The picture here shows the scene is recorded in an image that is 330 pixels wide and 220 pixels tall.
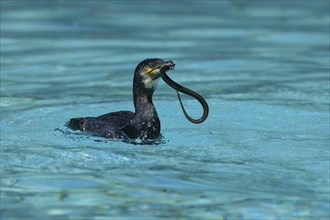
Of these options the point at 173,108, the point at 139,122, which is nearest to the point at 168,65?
the point at 139,122

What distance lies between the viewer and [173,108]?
1199 centimetres

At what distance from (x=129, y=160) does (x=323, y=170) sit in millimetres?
1724

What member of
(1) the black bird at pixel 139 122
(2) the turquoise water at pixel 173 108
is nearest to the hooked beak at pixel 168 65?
(1) the black bird at pixel 139 122

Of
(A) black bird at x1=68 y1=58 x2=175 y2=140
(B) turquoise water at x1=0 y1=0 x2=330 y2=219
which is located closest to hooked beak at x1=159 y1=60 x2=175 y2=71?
(A) black bird at x1=68 y1=58 x2=175 y2=140

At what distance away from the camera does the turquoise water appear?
8461mm

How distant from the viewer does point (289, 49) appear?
1530 cm

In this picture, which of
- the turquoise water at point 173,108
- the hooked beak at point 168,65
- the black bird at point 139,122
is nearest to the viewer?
the turquoise water at point 173,108

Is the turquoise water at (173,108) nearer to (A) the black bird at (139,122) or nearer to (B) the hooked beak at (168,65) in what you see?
(A) the black bird at (139,122)

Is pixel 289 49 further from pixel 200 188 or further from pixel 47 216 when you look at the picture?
pixel 47 216

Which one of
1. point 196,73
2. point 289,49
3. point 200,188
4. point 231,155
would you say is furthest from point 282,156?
point 289,49

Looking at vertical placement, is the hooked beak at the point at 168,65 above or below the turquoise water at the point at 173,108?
above

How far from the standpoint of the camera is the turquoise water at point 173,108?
27.8ft

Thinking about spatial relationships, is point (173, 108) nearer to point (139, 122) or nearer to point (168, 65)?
point (139, 122)

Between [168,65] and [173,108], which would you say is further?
[173,108]
